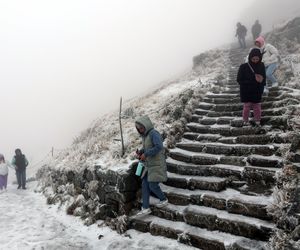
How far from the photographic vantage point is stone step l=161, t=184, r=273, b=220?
20.4 feet

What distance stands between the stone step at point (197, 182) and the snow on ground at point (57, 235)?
1.44 metres

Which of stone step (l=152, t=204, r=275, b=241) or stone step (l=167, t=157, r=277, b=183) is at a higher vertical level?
stone step (l=167, t=157, r=277, b=183)

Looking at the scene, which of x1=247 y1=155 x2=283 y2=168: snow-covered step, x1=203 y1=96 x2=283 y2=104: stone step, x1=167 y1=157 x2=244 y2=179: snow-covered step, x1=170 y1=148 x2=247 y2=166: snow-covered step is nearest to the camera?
x1=247 y1=155 x2=283 y2=168: snow-covered step

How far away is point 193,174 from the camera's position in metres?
8.18

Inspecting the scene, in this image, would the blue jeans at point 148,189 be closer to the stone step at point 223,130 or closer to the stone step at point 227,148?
the stone step at point 227,148

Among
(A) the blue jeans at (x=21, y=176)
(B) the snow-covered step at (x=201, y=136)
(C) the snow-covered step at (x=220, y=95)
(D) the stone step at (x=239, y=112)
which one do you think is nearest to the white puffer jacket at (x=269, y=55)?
(C) the snow-covered step at (x=220, y=95)

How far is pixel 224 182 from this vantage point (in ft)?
24.0

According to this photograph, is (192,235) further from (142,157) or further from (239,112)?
(239,112)

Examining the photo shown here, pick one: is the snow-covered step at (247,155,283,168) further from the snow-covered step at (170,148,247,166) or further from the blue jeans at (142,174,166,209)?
the blue jeans at (142,174,166,209)

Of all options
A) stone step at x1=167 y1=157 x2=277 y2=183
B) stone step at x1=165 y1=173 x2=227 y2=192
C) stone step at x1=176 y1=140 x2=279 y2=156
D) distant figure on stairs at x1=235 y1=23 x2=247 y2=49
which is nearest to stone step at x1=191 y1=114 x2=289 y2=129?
stone step at x1=176 y1=140 x2=279 y2=156

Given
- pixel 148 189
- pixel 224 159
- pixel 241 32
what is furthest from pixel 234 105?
pixel 241 32

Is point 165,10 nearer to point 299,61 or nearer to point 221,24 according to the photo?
point 221,24

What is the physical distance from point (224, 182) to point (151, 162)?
1632 mm

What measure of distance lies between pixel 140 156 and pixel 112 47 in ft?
537
